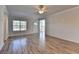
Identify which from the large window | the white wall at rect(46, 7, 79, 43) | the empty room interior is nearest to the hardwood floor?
the empty room interior

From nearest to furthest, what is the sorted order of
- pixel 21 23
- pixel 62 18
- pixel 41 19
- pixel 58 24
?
pixel 62 18
pixel 58 24
pixel 21 23
pixel 41 19

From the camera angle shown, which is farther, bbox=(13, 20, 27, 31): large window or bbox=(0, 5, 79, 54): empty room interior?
bbox=(13, 20, 27, 31): large window

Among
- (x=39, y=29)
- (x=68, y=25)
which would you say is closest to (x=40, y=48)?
(x=68, y=25)

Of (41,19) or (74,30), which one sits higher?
(41,19)

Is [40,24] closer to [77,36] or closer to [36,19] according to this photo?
[36,19]

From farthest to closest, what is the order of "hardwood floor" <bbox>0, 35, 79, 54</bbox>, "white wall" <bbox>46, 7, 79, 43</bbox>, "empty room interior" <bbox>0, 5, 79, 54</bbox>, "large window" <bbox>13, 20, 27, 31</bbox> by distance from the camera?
"large window" <bbox>13, 20, 27, 31</bbox> < "white wall" <bbox>46, 7, 79, 43</bbox> < "empty room interior" <bbox>0, 5, 79, 54</bbox> < "hardwood floor" <bbox>0, 35, 79, 54</bbox>

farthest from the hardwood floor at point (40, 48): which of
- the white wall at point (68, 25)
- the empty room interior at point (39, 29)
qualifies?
the white wall at point (68, 25)

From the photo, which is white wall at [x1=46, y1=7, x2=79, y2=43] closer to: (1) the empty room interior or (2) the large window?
(1) the empty room interior

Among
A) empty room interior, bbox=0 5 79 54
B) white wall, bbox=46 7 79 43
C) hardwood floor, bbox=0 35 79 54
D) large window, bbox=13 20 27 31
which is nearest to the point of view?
hardwood floor, bbox=0 35 79 54

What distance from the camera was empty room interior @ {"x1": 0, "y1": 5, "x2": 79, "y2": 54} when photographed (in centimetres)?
473

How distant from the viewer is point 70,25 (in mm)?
6898

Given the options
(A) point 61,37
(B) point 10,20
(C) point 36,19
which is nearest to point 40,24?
(C) point 36,19

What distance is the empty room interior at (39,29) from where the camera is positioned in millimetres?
4730
